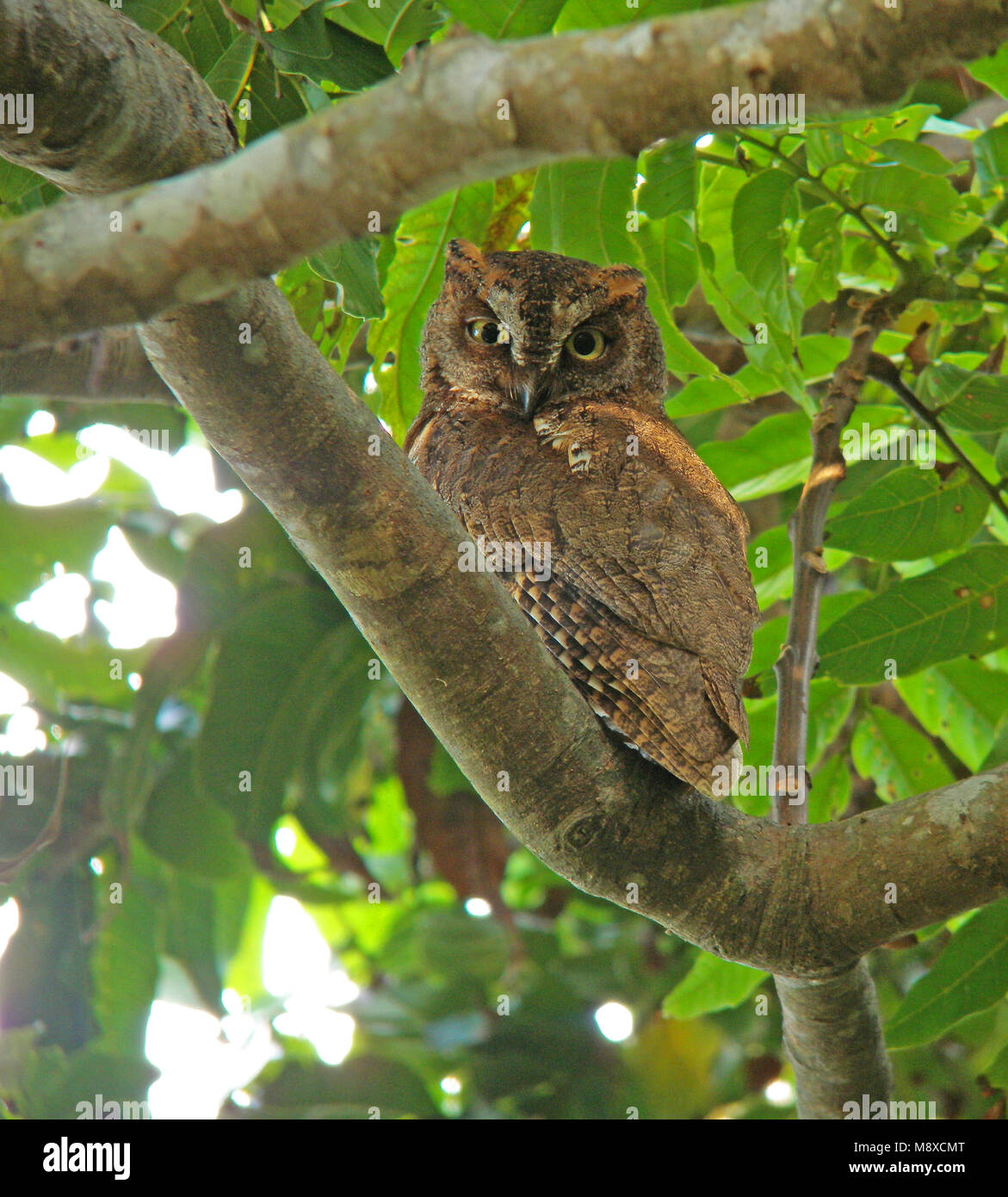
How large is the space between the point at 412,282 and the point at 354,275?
0.76 meters

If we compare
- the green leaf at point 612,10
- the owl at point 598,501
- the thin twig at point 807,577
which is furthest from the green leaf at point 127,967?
the green leaf at point 612,10

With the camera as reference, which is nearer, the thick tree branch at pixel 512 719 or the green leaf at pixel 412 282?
Answer: the thick tree branch at pixel 512 719

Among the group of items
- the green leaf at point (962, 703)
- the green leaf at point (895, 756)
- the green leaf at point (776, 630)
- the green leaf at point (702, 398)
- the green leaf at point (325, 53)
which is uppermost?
the green leaf at point (702, 398)

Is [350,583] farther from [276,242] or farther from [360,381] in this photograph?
[360,381]

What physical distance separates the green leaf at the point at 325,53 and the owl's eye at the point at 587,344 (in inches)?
47.1

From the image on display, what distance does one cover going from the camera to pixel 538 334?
9.95 ft

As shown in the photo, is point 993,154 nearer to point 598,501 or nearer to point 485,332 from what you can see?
point 598,501

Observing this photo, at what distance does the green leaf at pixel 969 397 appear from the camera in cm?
244

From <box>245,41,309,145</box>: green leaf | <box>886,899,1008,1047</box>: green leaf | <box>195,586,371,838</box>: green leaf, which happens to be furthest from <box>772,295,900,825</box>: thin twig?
<box>195,586,371,838</box>: green leaf

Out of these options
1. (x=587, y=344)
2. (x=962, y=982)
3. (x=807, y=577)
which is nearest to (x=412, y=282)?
(x=587, y=344)

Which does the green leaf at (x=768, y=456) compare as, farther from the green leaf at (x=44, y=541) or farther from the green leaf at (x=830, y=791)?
the green leaf at (x=44, y=541)
